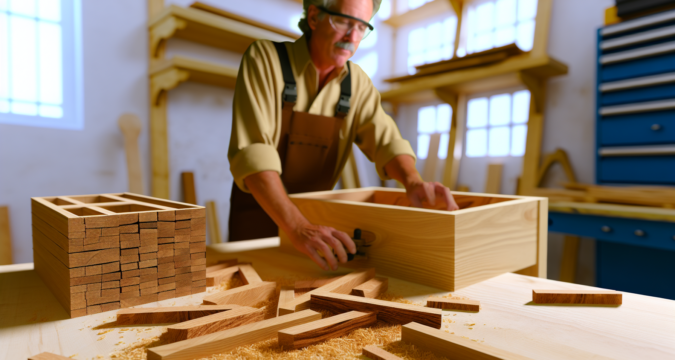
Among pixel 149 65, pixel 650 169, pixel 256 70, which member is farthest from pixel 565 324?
pixel 149 65

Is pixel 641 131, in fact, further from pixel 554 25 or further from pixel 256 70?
pixel 256 70

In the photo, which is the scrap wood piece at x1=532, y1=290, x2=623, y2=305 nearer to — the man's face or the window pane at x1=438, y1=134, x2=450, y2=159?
the man's face

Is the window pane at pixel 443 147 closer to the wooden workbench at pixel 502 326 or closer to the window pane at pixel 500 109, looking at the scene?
the window pane at pixel 500 109

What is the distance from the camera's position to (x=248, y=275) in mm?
760

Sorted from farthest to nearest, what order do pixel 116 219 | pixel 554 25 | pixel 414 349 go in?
pixel 554 25 < pixel 116 219 < pixel 414 349

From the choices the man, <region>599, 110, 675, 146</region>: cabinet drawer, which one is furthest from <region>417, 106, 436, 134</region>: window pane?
the man

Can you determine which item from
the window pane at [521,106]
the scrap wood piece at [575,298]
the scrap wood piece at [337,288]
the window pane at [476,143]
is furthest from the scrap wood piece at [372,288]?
the window pane at [476,143]

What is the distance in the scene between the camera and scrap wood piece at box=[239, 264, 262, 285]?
73 centimetres

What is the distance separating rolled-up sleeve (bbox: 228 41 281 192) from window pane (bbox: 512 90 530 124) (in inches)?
98.7

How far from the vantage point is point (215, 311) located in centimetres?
55

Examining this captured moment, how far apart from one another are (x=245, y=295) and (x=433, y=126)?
3.38 metres

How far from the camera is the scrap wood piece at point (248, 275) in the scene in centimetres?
73

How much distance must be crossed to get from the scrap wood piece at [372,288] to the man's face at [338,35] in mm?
700

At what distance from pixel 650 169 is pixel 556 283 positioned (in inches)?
78.3
